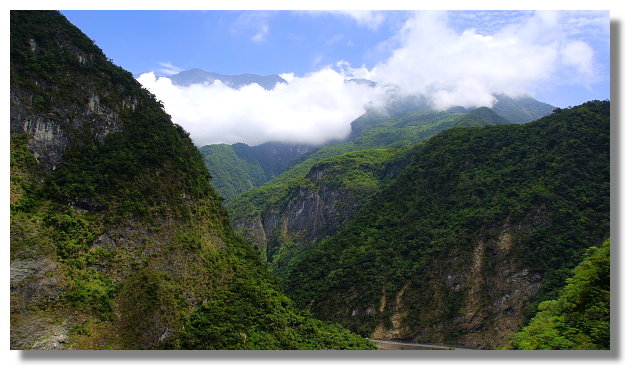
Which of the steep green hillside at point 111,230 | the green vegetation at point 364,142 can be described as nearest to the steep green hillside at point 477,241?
the steep green hillside at point 111,230

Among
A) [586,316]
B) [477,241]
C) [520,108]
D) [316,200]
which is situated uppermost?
[520,108]

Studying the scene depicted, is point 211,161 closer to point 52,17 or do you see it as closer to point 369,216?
point 369,216

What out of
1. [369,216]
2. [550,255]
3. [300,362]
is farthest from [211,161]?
[300,362]

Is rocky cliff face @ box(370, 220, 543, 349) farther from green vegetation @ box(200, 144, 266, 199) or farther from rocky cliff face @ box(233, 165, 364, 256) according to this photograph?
green vegetation @ box(200, 144, 266, 199)

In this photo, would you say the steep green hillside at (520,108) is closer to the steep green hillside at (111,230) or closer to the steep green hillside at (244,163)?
the steep green hillside at (244,163)

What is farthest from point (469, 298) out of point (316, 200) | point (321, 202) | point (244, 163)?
point (244, 163)

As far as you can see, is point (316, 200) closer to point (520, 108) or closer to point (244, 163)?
point (244, 163)

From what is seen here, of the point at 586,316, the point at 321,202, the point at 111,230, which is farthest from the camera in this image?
the point at 321,202
